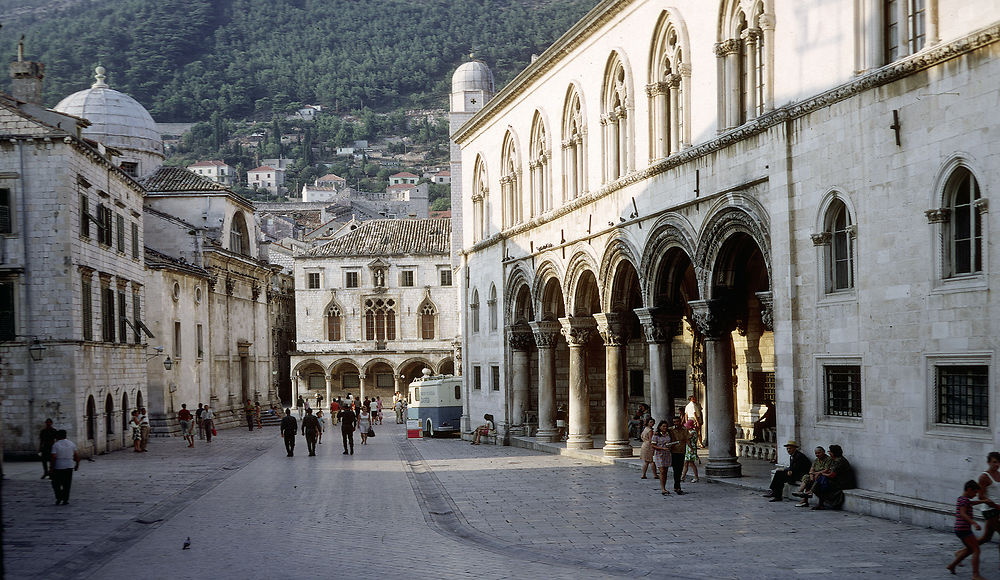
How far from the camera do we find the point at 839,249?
61.4ft

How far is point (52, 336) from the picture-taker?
32250 mm

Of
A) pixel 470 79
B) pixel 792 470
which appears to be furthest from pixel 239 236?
pixel 792 470

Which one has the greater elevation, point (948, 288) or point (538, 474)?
point (948, 288)

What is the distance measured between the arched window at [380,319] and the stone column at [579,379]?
48.9 metres

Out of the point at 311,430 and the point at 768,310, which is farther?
the point at 311,430

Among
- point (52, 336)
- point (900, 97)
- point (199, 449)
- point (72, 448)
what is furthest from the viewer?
point (199, 449)

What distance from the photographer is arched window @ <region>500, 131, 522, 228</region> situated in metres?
37.9

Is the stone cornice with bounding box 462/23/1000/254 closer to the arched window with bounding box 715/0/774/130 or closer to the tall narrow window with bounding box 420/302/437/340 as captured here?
the arched window with bounding box 715/0/774/130

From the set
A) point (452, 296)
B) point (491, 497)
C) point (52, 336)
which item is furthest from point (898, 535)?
point (452, 296)

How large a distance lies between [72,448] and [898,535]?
1485 centimetres

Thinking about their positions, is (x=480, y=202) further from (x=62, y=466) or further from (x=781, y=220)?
(x=62, y=466)

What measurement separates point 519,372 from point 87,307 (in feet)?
45.3

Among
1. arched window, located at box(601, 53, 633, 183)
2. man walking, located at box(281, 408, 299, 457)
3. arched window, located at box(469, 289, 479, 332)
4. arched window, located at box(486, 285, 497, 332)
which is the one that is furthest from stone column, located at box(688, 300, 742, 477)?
arched window, located at box(469, 289, 479, 332)

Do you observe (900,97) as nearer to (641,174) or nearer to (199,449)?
(641,174)
